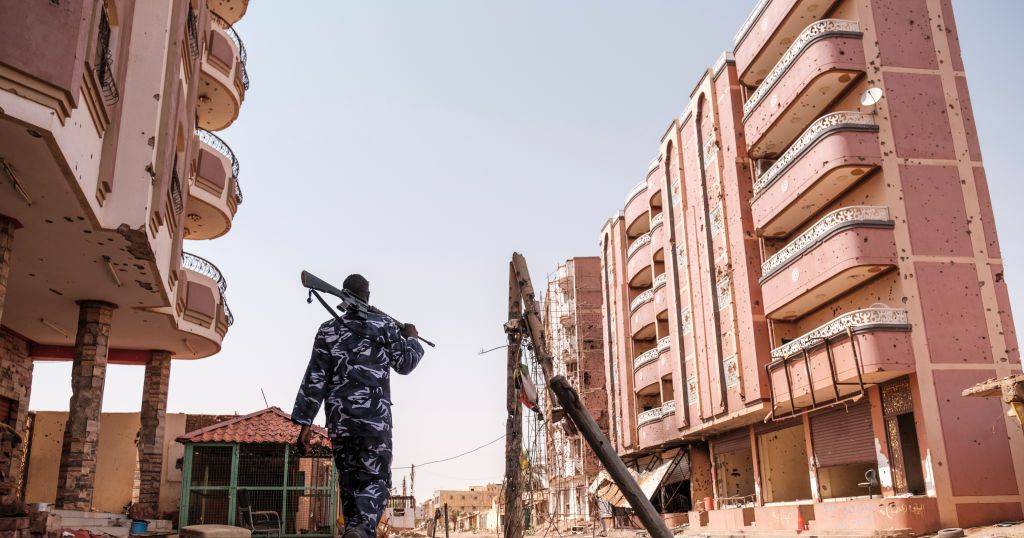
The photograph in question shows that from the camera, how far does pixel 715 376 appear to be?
3044 cm

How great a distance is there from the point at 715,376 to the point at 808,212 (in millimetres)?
7369

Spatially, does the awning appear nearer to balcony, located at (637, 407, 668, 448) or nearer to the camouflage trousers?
balcony, located at (637, 407, 668, 448)

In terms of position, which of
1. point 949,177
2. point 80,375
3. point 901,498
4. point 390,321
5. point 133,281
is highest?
point 949,177

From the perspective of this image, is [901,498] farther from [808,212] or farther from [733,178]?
[733,178]

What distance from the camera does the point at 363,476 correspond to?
5324 mm

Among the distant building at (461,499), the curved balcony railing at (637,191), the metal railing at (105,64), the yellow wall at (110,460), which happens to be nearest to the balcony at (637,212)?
the curved balcony railing at (637,191)

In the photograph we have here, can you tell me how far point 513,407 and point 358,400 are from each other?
282 cm

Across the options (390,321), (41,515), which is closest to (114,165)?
(41,515)

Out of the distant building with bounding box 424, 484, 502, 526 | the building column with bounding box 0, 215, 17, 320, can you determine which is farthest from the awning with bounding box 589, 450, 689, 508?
the distant building with bounding box 424, 484, 502, 526

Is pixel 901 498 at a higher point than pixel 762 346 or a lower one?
lower

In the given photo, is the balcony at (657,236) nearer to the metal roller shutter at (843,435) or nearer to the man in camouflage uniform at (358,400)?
the metal roller shutter at (843,435)

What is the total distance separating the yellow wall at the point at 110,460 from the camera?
2473 cm

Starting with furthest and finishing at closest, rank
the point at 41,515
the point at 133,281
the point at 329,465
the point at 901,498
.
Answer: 1. the point at 329,465
2. the point at 901,498
3. the point at 133,281
4. the point at 41,515

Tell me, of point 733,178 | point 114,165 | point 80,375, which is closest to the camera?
point 114,165
